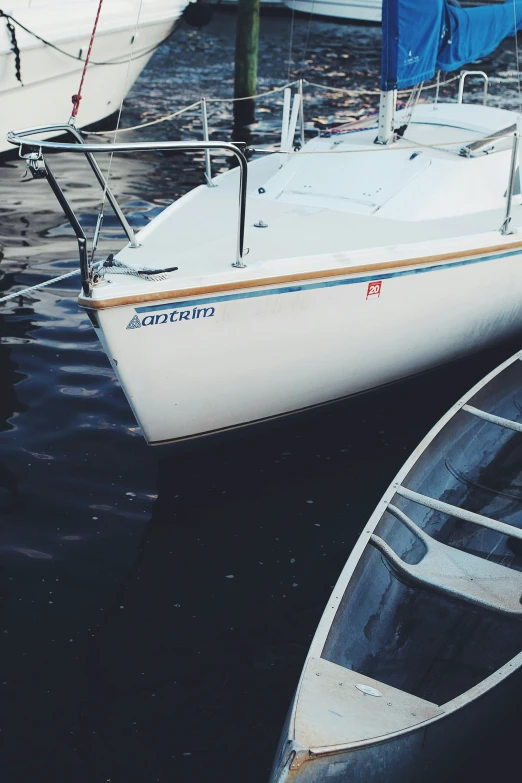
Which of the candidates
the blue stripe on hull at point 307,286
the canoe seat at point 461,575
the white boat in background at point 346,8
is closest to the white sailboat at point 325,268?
the blue stripe on hull at point 307,286

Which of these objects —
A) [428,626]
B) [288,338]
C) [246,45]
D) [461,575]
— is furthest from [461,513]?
[246,45]

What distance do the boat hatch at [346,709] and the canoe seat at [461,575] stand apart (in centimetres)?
73

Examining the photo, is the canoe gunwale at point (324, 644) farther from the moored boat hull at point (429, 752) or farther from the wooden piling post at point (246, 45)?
the wooden piling post at point (246, 45)

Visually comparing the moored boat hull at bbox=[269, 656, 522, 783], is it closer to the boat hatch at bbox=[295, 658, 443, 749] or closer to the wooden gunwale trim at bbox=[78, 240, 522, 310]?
the boat hatch at bbox=[295, 658, 443, 749]

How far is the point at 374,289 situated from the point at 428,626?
92.0 inches

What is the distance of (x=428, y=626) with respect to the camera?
4.21 meters

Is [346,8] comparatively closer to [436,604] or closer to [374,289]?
[374,289]

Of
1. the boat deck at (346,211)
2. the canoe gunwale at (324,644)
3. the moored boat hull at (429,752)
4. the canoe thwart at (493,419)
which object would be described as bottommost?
the moored boat hull at (429,752)

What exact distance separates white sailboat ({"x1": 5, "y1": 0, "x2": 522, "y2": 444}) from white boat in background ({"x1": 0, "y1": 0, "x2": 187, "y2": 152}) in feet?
16.8

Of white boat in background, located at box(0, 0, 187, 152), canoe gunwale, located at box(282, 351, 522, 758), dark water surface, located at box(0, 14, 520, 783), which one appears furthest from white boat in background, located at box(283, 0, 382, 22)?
canoe gunwale, located at box(282, 351, 522, 758)

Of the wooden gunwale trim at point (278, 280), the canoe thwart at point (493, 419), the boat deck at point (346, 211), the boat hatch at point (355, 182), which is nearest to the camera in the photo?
the wooden gunwale trim at point (278, 280)

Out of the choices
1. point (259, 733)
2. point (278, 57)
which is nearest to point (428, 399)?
point (259, 733)

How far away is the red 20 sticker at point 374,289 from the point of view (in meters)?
5.53

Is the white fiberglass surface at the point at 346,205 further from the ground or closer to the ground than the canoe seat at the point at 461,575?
further from the ground
